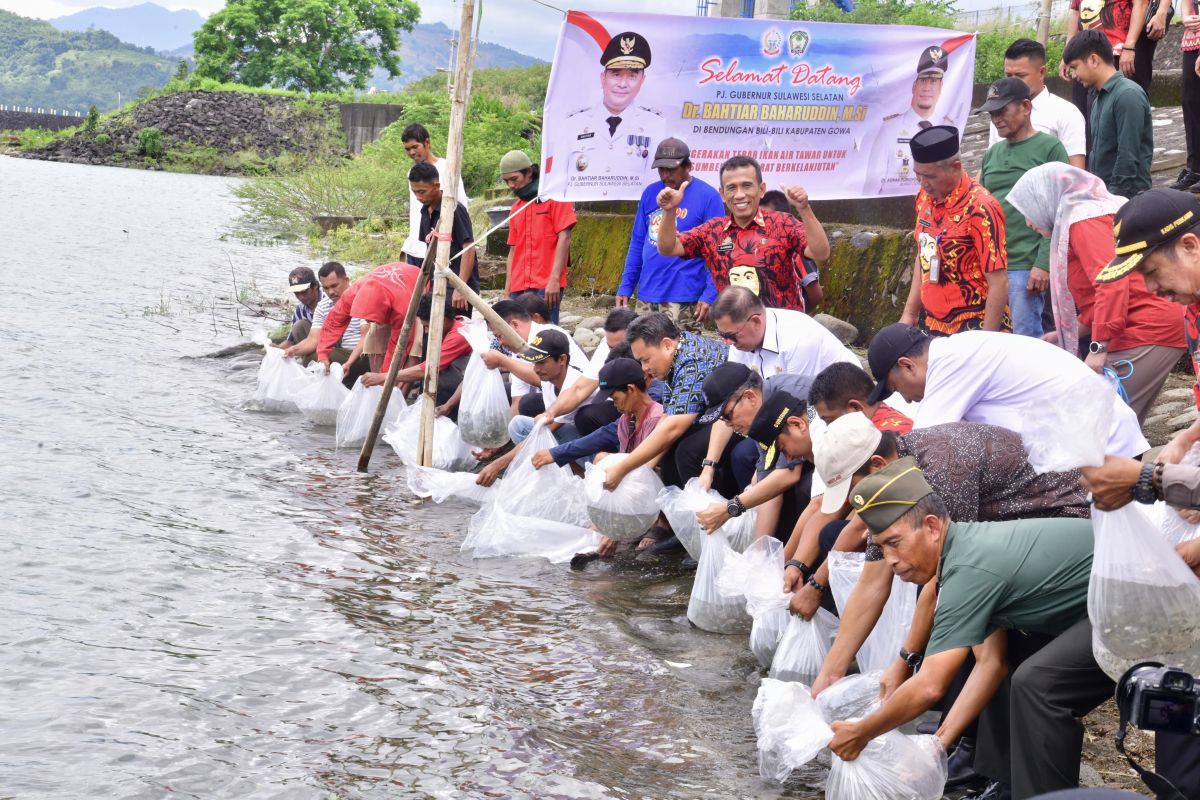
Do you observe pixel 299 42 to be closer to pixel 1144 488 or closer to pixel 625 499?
pixel 625 499

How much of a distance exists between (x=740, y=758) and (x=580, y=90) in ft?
14.5

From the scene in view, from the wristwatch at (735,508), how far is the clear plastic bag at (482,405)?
281 cm

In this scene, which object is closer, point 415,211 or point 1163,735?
point 1163,735

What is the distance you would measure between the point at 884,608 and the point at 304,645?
2429 mm

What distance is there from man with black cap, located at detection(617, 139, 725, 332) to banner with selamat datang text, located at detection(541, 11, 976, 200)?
247 millimetres

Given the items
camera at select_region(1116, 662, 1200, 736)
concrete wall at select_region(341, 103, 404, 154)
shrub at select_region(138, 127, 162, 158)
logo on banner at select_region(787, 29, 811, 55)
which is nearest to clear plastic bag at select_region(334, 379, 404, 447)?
logo on banner at select_region(787, 29, 811, 55)

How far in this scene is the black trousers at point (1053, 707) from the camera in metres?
3.17

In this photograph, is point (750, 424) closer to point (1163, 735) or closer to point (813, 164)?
point (1163, 735)

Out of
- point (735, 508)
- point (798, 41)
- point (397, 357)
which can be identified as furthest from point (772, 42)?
point (735, 508)

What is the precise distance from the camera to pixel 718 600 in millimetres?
5047

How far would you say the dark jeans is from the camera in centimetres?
711

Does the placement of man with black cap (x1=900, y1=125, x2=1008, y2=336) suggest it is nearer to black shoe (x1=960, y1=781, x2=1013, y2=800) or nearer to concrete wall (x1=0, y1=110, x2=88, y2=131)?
black shoe (x1=960, y1=781, x2=1013, y2=800)

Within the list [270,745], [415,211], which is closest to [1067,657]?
[270,745]

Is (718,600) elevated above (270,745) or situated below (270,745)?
above
